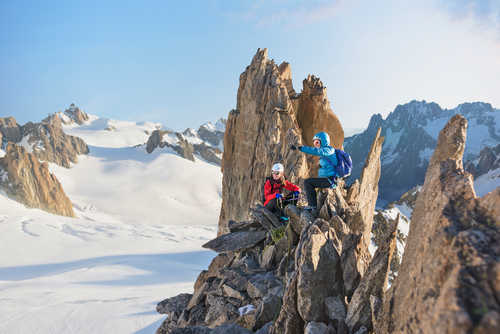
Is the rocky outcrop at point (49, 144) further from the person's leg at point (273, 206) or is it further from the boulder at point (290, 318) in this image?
the boulder at point (290, 318)

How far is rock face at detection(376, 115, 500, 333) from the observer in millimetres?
2258

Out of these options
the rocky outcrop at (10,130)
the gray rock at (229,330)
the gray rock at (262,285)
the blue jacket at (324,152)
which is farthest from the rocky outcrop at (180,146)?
the gray rock at (229,330)

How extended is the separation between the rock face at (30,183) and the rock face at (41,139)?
2060 inches

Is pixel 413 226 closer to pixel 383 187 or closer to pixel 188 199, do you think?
pixel 188 199

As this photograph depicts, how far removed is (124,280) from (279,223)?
28.8 metres

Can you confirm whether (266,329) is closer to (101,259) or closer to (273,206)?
(273,206)

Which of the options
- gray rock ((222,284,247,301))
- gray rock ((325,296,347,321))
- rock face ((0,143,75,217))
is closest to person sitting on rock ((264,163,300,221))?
gray rock ((222,284,247,301))

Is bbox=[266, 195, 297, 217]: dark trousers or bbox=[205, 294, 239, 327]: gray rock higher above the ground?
bbox=[266, 195, 297, 217]: dark trousers

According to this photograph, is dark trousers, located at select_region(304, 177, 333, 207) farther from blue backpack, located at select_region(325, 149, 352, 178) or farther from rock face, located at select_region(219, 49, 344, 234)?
rock face, located at select_region(219, 49, 344, 234)

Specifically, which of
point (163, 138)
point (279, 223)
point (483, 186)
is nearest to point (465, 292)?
point (279, 223)

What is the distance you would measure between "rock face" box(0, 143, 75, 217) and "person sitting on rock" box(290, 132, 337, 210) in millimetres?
91305

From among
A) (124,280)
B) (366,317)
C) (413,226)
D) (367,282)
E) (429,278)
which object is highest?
(413,226)

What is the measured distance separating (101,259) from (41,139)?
12829 cm

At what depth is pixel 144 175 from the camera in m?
134
